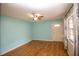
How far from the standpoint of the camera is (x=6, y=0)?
1.64m

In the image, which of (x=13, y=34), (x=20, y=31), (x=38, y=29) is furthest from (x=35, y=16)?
(x=13, y=34)

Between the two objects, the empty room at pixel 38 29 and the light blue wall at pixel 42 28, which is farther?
the light blue wall at pixel 42 28

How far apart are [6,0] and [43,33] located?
5.68 ft

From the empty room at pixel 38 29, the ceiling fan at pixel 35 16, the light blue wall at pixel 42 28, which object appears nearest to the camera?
the empty room at pixel 38 29

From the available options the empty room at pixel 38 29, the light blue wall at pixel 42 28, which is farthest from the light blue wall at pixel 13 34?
the light blue wall at pixel 42 28

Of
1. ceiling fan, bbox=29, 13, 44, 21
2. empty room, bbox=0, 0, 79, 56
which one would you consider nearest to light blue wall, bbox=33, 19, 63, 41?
empty room, bbox=0, 0, 79, 56

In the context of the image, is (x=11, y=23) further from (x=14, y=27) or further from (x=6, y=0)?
(x=6, y=0)

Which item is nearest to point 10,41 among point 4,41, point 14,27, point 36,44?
point 4,41

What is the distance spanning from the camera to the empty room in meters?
2.59

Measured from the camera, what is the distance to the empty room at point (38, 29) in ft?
8.50

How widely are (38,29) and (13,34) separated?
4.49 ft

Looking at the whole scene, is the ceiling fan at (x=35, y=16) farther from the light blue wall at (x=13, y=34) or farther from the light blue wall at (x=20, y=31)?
the light blue wall at (x=13, y=34)

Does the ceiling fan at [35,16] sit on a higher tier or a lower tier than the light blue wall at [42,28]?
higher

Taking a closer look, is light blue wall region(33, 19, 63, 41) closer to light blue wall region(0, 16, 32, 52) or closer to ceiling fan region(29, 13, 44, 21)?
ceiling fan region(29, 13, 44, 21)
